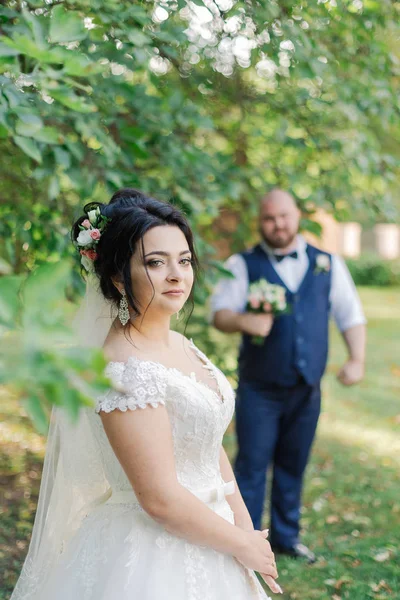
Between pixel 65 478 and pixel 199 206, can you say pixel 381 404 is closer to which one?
pixel 199 206

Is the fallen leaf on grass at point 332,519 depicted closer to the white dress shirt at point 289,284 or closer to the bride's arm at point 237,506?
the white dress shirt at point 289,284

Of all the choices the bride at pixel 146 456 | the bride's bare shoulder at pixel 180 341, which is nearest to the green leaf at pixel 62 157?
the bride at pixel 146 456

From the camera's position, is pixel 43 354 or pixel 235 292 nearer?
pixel 43 354

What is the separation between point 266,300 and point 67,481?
189cm

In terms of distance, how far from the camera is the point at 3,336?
3.33 feet

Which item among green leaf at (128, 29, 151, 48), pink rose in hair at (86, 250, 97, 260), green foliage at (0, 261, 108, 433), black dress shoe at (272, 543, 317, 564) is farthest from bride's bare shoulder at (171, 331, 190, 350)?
black dress shoe at (272, 543, 317, 564)

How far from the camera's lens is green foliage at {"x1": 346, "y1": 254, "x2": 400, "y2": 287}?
18203 millimetres

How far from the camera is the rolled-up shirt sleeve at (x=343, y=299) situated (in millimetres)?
4160

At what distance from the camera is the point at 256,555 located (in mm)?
2002

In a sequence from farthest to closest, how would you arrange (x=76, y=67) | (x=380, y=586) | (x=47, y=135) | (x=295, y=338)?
(x=295, y=338)
(x=380, y=586)
(x=47, y=135)
(x=76, y=67)

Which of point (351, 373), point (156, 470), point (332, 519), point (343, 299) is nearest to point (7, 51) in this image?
point (156, 470)

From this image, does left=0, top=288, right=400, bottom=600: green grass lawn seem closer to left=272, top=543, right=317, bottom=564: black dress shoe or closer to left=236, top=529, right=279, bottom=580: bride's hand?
left=272, top=543, right=317, bottom=564: black dress shoe

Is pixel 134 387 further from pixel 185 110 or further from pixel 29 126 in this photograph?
pixel 185 110

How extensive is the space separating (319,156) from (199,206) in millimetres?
1743
